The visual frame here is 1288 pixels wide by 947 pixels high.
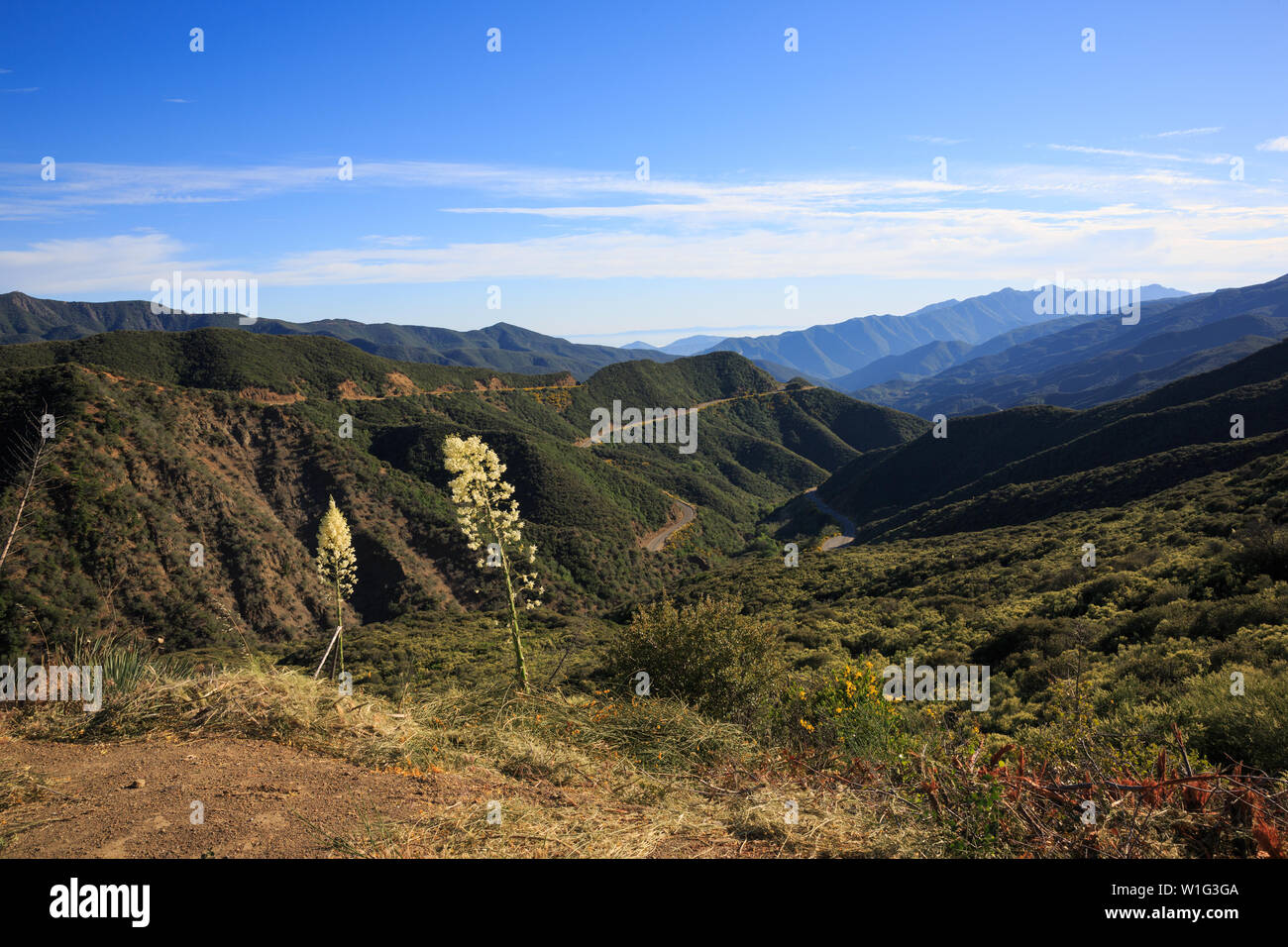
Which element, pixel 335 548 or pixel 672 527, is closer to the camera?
pixel 335 548

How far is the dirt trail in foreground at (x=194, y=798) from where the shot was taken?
2.85 m

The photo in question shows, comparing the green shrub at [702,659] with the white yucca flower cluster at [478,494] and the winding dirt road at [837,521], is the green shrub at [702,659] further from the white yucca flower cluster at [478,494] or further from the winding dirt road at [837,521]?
the winding dirt road at [837,521]

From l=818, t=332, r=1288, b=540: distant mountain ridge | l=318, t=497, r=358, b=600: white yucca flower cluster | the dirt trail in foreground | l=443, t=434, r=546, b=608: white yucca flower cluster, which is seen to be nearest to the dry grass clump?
the dirt trail in foreground

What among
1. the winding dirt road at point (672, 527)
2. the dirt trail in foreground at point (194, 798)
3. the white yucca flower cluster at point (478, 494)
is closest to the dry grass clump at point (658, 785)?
the dirt trail in foreground at point (194, 798)

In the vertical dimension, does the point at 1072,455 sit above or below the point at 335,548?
above

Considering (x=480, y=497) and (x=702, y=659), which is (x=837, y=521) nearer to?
(x=702, y=659)

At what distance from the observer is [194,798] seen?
127 inches

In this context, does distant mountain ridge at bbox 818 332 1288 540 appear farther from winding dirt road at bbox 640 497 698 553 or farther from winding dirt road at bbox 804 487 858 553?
winding dirt road at bbox 640 497 698 553

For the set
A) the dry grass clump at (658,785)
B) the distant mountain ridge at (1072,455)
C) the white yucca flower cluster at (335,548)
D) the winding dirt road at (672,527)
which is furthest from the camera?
the winding dirt road at (672,527)

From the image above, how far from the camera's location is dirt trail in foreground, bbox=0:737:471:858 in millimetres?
2852

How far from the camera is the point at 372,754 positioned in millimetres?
4180

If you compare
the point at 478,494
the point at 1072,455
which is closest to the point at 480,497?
the point at 478,494

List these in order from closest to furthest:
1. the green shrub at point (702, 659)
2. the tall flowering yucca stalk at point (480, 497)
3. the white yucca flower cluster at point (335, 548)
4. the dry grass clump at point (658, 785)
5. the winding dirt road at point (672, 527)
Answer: the dry grass clump at point (658, 785) → the tall flowering yucca stalk at point (480, 497) → the green shrub at point (702, 659) → the white yucca flower cluster at point (335, 548) → the winding dirt road at point (672, 527)
